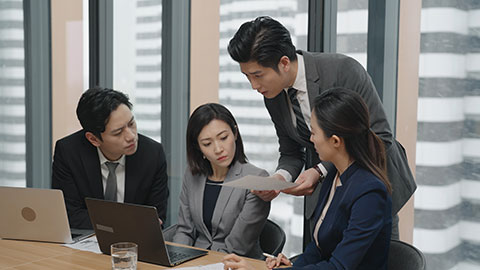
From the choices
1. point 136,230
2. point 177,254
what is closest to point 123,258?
point 136,230

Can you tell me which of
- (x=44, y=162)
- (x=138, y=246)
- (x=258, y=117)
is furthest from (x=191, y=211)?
(x=44, y=162)

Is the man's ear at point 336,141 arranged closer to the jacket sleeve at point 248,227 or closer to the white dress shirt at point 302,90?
Result: the white dress shirt at point 302,90

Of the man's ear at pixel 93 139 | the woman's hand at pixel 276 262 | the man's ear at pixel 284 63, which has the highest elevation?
the man's ear at pixel 284 63

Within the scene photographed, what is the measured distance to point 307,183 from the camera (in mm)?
2176

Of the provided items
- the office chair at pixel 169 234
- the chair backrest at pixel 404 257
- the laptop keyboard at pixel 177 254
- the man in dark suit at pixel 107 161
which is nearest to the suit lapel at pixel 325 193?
the chair backrest at pixel 404 257

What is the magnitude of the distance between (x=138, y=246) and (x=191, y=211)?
61cm

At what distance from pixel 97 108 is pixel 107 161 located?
30 centimetres

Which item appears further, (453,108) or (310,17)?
(310,17)

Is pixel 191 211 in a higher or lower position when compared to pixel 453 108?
lower

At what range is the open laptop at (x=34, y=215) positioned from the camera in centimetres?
226

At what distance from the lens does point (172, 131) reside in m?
3.65

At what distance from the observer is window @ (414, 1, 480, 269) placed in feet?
8.04

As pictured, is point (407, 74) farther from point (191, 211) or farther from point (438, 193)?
point (191, 211)

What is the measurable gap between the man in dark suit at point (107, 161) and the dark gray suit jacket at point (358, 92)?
856 mm
